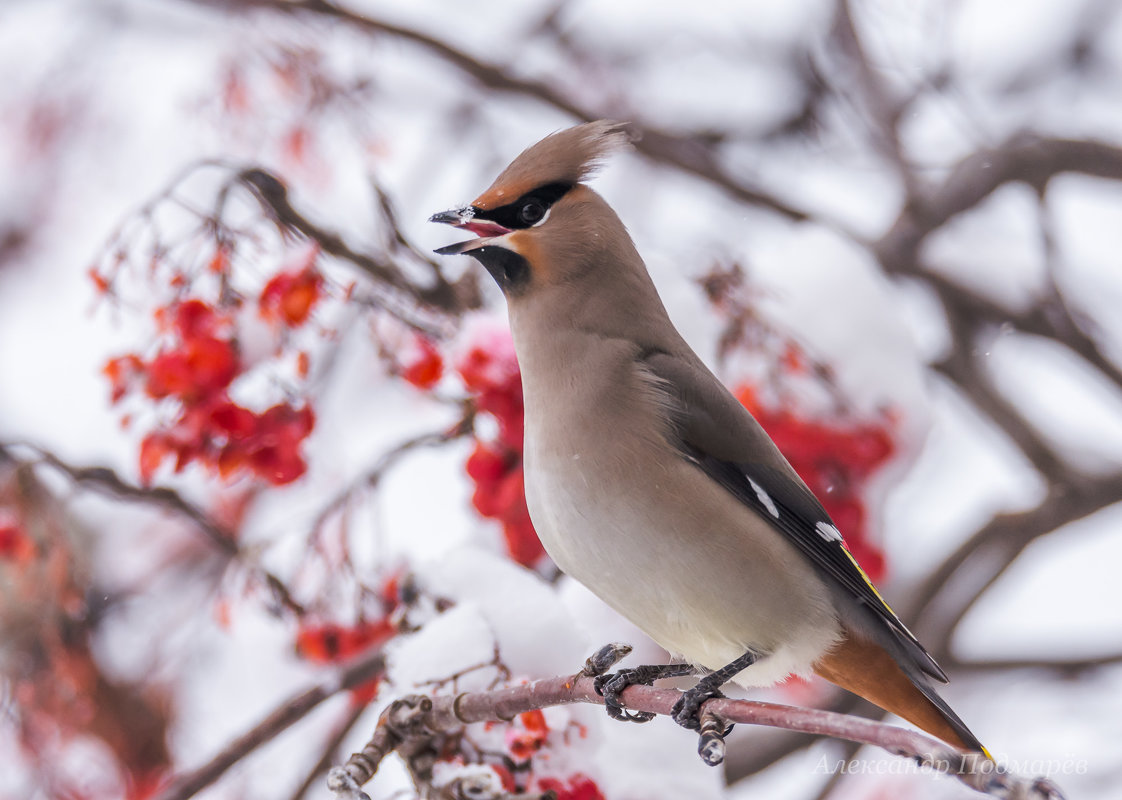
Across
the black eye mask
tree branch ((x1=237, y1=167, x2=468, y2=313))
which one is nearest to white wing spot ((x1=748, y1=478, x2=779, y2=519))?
the black eye mask

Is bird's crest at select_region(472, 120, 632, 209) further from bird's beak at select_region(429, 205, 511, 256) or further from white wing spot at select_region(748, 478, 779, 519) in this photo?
white wing spot at select_region(748, 478, 779, 519)

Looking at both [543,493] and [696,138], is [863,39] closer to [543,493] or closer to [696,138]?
[696,138]

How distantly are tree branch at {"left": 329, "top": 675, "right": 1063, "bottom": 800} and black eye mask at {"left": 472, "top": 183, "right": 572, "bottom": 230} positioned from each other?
80 centimetres

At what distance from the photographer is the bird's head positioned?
1.98 m

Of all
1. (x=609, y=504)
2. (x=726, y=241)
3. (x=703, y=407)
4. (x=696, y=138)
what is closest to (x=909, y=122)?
(x=696, y=138)

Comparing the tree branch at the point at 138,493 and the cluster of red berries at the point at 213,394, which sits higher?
the cluster of red berries at the point at 213,394

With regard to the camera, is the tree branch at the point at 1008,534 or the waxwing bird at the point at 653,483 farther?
the tree branch at the point at 1008,534

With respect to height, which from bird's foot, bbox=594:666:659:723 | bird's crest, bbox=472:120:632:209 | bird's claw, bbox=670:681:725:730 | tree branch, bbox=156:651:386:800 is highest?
bird's crest, bbox=472:120:632:209

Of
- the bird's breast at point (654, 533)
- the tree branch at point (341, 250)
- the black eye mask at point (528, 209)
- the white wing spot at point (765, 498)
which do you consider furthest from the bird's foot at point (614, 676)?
the tree branch at point (341, 250)

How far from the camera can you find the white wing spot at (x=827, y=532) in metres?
2.01

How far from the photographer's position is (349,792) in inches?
58.8

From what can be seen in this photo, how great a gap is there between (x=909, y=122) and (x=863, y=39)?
0.41 m

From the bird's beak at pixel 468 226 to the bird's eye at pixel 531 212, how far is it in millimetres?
39

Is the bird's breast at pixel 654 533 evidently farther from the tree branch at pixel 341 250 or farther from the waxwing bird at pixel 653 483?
the tree branch at pixel 341 250
